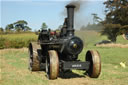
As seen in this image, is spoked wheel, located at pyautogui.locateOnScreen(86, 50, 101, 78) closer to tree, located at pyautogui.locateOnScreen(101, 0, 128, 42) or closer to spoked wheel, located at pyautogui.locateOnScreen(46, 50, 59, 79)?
spoked wheel, located at pyautogui.locateOnScreen(46, 50, 59, 79)

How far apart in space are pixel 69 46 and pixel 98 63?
4.57 ft

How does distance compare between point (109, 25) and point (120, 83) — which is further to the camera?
point (109, 25)

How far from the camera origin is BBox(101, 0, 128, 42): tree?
3391 centimetres

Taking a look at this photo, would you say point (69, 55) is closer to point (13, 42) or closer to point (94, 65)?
point (94, 65)

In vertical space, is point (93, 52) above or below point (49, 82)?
above

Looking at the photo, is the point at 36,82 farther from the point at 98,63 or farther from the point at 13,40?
the point at 13,40

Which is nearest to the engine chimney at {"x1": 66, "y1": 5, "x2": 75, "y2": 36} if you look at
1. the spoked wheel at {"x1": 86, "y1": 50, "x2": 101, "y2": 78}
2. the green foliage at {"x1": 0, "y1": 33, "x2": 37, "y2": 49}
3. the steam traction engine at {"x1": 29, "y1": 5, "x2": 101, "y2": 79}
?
the steam traction engine at {"x1": 29, "y1": 5, "x2": 101, "y2": 79}

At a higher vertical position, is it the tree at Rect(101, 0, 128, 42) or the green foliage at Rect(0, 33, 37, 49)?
the tree at Rect(101, 0, 128, 42)

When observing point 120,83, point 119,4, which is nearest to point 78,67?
point 120,83

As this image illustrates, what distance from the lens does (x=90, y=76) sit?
874 cm

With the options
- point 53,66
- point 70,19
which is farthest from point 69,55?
point 70,19

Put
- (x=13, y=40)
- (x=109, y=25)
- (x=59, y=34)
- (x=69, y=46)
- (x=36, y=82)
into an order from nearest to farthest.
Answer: (x=36, y=82)
(x=69, y=46)
(x=59, y=34)
(x=13, y=40)
(x=109, y=25)

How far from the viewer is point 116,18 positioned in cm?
3594

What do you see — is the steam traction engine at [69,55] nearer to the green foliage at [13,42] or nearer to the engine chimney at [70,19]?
the engine chimney at [70,19]
